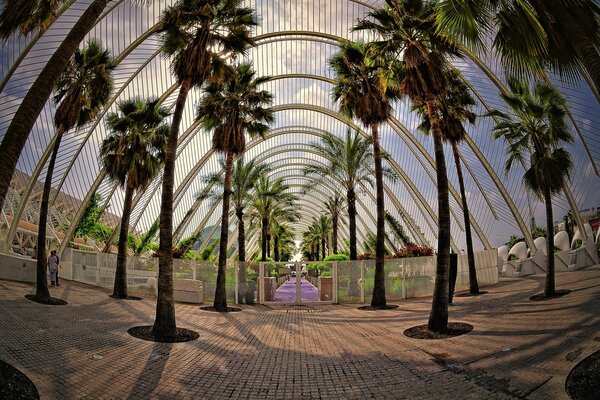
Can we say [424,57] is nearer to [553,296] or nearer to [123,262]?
[553,296]

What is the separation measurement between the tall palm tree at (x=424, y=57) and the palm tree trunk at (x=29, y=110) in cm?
902

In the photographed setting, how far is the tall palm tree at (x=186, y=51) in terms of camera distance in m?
10.2

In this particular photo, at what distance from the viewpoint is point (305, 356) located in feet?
26.6

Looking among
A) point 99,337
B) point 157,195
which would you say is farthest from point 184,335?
point 157,195

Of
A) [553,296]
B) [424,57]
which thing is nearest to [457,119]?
[424,57]

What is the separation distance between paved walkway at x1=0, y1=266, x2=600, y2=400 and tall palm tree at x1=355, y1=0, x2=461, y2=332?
2685mm

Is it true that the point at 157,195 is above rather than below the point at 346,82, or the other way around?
below

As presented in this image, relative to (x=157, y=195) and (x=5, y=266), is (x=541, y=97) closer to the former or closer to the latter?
(x=5, y=266)

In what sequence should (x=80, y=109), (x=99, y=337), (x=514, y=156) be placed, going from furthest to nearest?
(x=514, y=156) → (x=80, y=109) → (x=99, y=337)

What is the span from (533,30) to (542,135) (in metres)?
11.9

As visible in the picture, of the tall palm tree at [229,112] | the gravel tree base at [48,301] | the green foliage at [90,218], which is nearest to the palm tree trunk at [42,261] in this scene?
the gravel tree base at [48,301]

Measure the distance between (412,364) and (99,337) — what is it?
7190mm

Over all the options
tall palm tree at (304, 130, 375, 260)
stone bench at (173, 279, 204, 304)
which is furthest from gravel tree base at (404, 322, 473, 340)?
tall palm tree at (304, 130, 375, 260)

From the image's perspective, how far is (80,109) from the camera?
15430 mm
